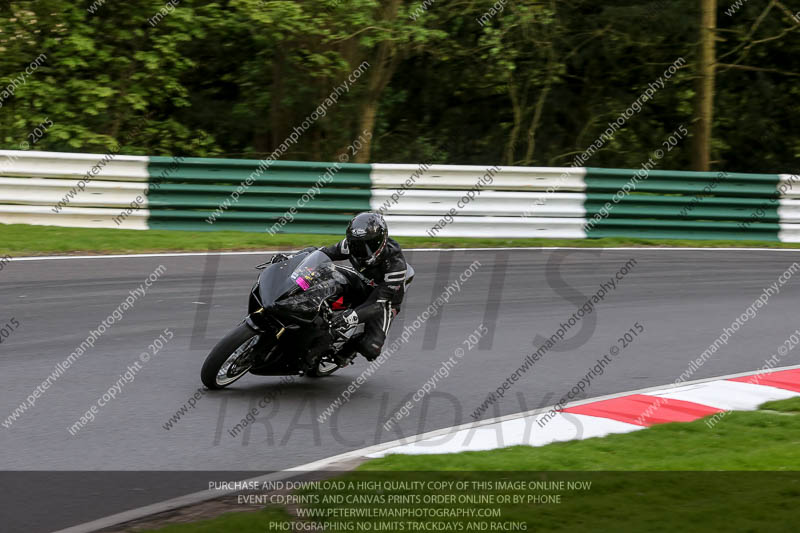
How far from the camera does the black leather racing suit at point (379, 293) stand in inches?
318

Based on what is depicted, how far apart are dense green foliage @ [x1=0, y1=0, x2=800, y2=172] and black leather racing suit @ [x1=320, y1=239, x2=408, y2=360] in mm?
9749

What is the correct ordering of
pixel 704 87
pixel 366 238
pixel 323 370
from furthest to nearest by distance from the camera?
pixel 704 87, pixel 323 370, pixel 366 238

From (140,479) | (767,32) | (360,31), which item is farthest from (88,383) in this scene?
(767,32)

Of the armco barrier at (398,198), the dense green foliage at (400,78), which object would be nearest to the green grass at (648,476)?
the armco barrier at (398,198)

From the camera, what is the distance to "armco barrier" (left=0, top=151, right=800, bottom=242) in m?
14.2

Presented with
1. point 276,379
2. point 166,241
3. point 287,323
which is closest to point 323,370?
point 276,379

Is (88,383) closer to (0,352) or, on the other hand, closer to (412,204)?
(0,352)

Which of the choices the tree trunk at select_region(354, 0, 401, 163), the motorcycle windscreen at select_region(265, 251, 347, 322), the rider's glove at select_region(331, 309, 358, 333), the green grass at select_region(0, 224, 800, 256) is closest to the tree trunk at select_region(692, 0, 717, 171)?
the green grass at select_region(0, 224, 800, 256)

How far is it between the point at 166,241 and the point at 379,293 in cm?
639

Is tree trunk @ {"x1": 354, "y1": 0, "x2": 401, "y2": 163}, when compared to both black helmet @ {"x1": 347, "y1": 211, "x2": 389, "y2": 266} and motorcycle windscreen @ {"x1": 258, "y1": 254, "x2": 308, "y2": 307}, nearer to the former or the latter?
black helmet @ {"x1": 347, "y1": 211, "x2": 389, "y2": 266}

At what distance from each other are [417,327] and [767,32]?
14198 millimetres

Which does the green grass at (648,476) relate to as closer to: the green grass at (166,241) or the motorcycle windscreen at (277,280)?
the motorcycle windscreen at (277,280)

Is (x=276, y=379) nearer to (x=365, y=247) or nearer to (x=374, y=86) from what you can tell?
(x=365, y=247)

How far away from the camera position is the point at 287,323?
763 centimetres
